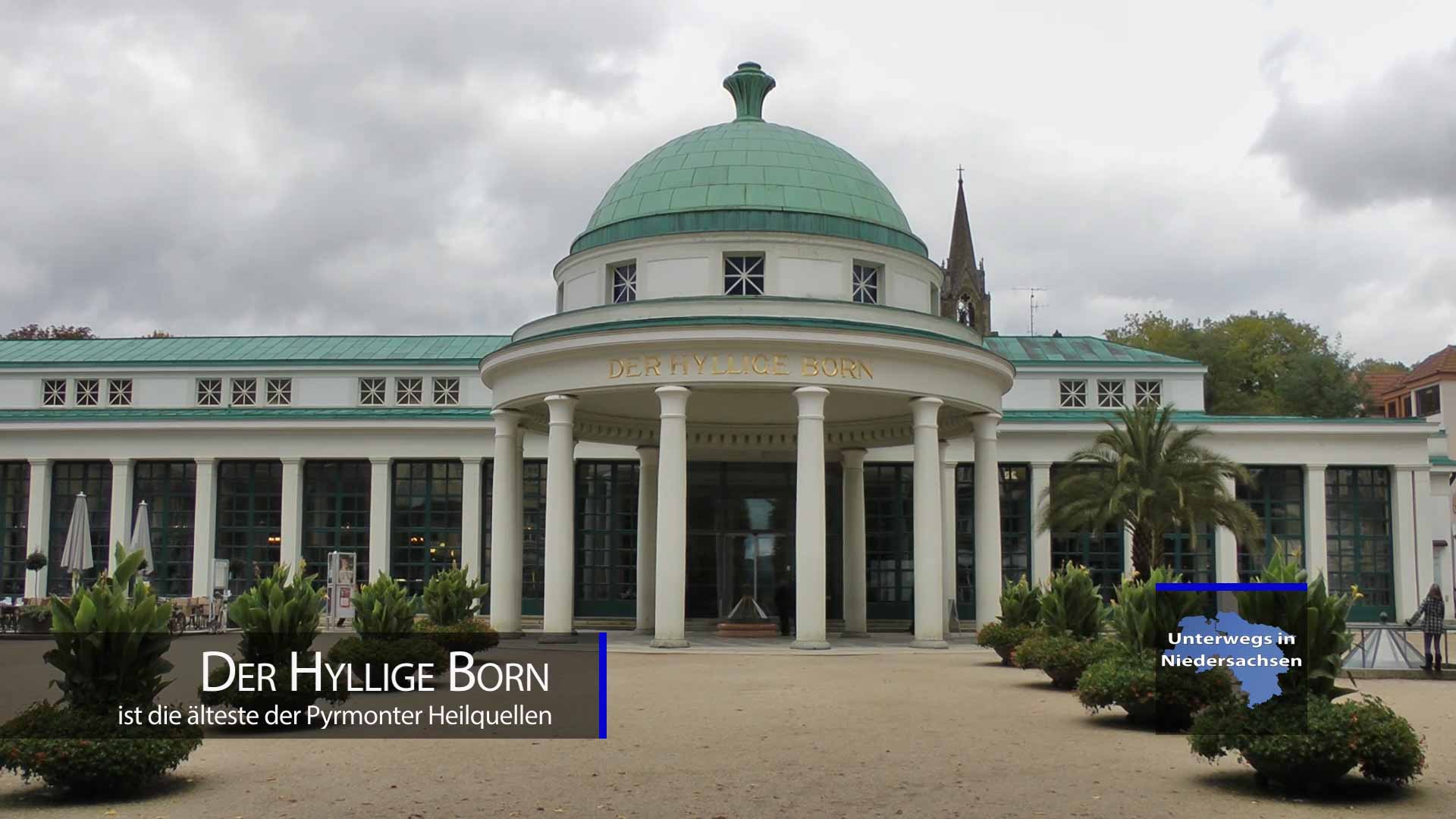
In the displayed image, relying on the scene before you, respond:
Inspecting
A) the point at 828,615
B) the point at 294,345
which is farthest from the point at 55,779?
the point at 294,345

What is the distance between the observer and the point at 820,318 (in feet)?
111

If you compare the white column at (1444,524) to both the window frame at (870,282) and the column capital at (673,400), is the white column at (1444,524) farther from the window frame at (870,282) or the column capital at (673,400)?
the column capital at (673,400)

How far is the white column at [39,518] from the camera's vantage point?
5300 cm

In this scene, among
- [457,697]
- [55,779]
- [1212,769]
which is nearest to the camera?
[55,779]

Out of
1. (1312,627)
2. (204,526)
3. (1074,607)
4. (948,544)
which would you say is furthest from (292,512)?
(1312,627)

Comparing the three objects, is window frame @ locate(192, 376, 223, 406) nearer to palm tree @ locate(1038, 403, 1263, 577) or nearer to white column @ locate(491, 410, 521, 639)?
white column @ locate(491, 410, 521, 639)

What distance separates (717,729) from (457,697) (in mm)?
5139

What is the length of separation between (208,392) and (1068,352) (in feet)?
114

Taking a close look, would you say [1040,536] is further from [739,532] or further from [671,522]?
[671,522]

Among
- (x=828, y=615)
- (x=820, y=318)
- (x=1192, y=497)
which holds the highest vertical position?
(x=820, y=318)

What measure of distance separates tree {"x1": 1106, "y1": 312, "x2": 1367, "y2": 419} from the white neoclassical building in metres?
21.5

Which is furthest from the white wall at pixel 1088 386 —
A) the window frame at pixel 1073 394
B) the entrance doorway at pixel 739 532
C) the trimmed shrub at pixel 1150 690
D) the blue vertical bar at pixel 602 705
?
the trimmed shrub at pixel 1150 690

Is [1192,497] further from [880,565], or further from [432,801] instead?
[432,801]

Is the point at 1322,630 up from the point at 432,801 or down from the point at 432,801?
up
